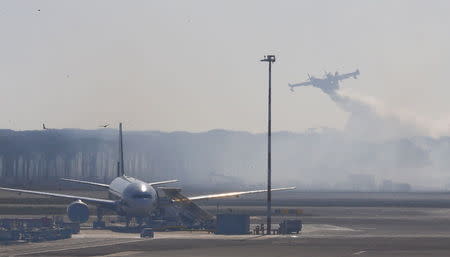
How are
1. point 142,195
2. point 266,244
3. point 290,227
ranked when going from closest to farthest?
point 266,244
point 290,227
point 142,195

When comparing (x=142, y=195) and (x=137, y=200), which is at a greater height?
(x=142, y=195)

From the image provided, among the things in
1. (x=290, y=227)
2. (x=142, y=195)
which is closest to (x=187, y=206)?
(x=142, y=195)

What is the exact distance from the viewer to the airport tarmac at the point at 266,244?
239 feet

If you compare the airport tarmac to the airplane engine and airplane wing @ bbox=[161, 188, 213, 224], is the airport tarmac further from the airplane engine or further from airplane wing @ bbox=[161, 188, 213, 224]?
airplane wing @ bbox=[161, 188, 213, 224]

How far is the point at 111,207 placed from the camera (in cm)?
10894

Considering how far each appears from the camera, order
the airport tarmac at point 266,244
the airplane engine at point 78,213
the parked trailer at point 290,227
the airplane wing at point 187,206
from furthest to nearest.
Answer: the airplane wing at point 187,206
the airplane engine at point 78,213
the parked trailer at point 290,227
the airport tarmac at point 266,244

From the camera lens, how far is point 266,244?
269 feet

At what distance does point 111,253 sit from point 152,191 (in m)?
31.9

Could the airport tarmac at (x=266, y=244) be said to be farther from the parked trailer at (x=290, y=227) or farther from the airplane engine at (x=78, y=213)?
the airplane engine at (x=78, y=213)

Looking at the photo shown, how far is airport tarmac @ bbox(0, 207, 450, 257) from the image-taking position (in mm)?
72875

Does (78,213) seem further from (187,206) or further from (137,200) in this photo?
(187,206)

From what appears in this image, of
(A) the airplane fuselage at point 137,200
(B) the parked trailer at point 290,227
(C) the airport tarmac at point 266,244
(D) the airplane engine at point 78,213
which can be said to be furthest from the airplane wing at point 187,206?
(B) the parked trailer at point 290,227

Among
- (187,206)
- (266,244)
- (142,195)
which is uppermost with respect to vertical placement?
(142,195)

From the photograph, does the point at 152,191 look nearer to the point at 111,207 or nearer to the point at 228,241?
the point at 111,207
